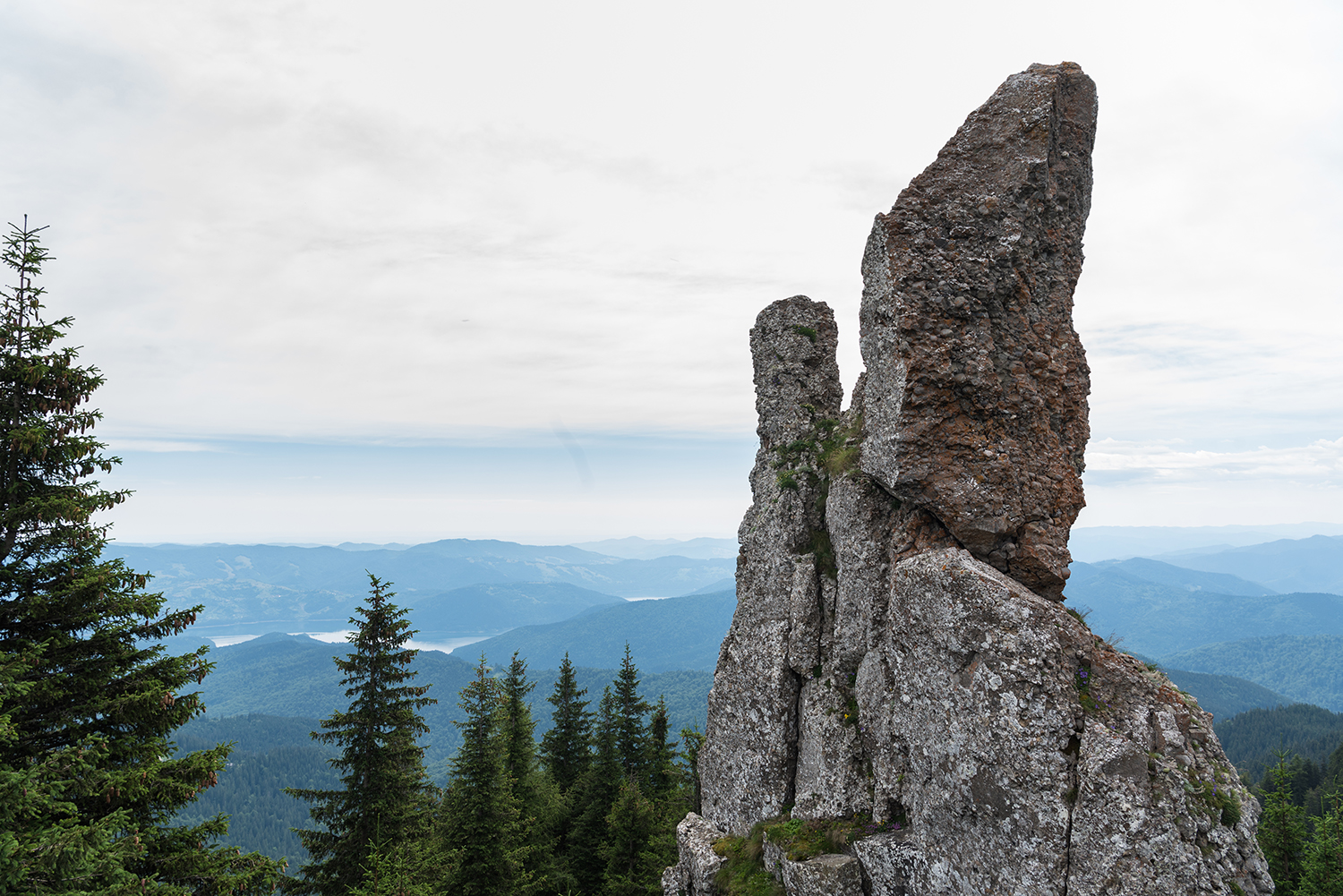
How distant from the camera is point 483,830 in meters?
27.4

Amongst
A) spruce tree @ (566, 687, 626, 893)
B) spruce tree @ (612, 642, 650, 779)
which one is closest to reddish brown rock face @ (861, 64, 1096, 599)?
spruce tree @ (566, 687, 626, 893)

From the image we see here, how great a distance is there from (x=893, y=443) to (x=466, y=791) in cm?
2601

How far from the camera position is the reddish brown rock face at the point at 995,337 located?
1309cm

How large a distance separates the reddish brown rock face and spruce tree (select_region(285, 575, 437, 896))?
18.3m

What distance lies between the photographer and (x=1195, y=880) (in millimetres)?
9445

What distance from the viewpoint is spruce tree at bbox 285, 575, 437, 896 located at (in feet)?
74.0

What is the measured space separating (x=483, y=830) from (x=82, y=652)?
1987 centimetres

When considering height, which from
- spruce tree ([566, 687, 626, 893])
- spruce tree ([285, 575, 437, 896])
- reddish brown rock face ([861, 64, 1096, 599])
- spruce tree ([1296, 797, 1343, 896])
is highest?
reddish brown rock face ([861, 64, 1096, 599])

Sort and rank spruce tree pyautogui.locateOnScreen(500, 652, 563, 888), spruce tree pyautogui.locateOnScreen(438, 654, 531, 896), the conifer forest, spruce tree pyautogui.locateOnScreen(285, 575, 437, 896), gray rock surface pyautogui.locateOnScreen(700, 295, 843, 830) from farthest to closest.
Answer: spruce tree pyautogui.locateOnScreen(500, 652, 563, 888)
spruce tree pyautogui.locateOnScreen(438, 654, 531, 896)
spruce tree pyautogui.locateOnScreen(285, 575, 437, 896)
gray rock surface pyautogui.locateOnScreen(700, 295, 843, 830)
the conifer forest

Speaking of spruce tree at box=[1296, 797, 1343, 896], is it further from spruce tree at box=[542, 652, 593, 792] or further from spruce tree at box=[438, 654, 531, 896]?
spruce tree at box=[542, 652, 593, 792]

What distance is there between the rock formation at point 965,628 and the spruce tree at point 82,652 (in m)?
11.4

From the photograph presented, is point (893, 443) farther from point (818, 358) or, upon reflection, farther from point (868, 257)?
point (818, 358)

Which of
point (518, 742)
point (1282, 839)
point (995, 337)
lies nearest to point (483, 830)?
point (518, 742)

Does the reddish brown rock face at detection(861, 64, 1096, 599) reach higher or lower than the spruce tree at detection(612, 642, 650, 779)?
higher
